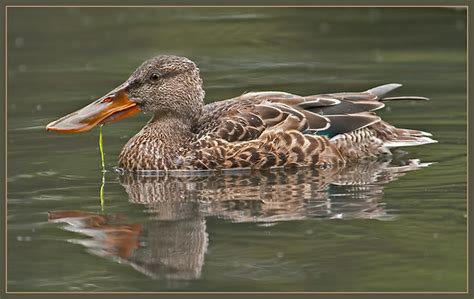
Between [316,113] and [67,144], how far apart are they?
325 centimetres

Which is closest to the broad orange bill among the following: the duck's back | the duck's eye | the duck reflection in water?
the duck's eye


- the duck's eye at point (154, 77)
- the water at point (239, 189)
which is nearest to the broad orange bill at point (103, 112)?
the duck's eye at point (154, 77)

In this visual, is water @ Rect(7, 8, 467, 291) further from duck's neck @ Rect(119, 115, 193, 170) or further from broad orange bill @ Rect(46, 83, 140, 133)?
broad orange bill @ Rect(46, 83, 140, 133)

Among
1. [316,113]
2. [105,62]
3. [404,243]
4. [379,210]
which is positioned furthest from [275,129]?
[105,62]

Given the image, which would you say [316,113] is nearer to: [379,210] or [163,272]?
[379,210]

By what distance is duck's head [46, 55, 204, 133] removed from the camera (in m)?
13.5

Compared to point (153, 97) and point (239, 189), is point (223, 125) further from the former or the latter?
point (239, 189)

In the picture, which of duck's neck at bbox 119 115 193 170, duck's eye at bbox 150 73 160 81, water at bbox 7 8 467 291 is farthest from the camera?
duck's eye at bbox 150 73 160 81

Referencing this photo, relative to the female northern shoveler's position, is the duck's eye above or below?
above

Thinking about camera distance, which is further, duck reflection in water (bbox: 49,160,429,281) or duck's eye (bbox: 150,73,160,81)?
duck's eye (bbox: 150,73,160,81)

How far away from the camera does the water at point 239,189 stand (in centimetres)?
970

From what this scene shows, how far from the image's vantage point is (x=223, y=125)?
13.4m

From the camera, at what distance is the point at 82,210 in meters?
11.6

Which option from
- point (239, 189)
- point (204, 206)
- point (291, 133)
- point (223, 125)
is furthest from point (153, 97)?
point (204, 206)
